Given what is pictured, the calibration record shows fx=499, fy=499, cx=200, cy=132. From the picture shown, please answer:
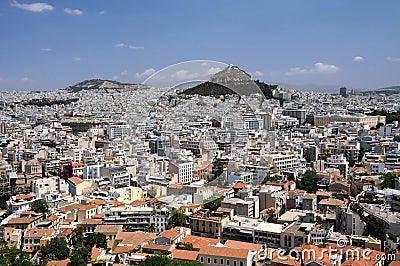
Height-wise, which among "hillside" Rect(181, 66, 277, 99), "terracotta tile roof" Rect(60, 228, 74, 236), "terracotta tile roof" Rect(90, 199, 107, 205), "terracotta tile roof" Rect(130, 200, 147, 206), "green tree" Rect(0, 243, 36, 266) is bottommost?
"green tree" Rect(0, 243, 36, 266)

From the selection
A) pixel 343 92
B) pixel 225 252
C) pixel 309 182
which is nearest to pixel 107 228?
pixel 225 252

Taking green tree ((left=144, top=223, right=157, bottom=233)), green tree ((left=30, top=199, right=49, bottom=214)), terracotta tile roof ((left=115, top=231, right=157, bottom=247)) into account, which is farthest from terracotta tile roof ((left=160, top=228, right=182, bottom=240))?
green tree ((left=30, top=199, right=49, bottom=214))

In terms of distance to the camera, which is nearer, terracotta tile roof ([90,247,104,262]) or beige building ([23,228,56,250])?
terracotta tile roof ([90,247,104,262])

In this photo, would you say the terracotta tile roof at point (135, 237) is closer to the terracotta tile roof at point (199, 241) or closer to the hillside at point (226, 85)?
the terracotta tile roof at point (199, 241)

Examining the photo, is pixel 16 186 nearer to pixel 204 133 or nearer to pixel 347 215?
pixel 204 133

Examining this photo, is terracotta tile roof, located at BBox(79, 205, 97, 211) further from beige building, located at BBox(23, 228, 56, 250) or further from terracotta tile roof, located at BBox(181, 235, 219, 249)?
terracotta tile roof, located at BBox(181, 235, 219, 249)

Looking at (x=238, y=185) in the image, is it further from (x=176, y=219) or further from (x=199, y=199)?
(x=176, y=219)

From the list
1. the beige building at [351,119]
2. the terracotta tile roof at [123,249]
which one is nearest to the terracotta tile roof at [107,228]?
the terracotta tile roof at [123,249]
